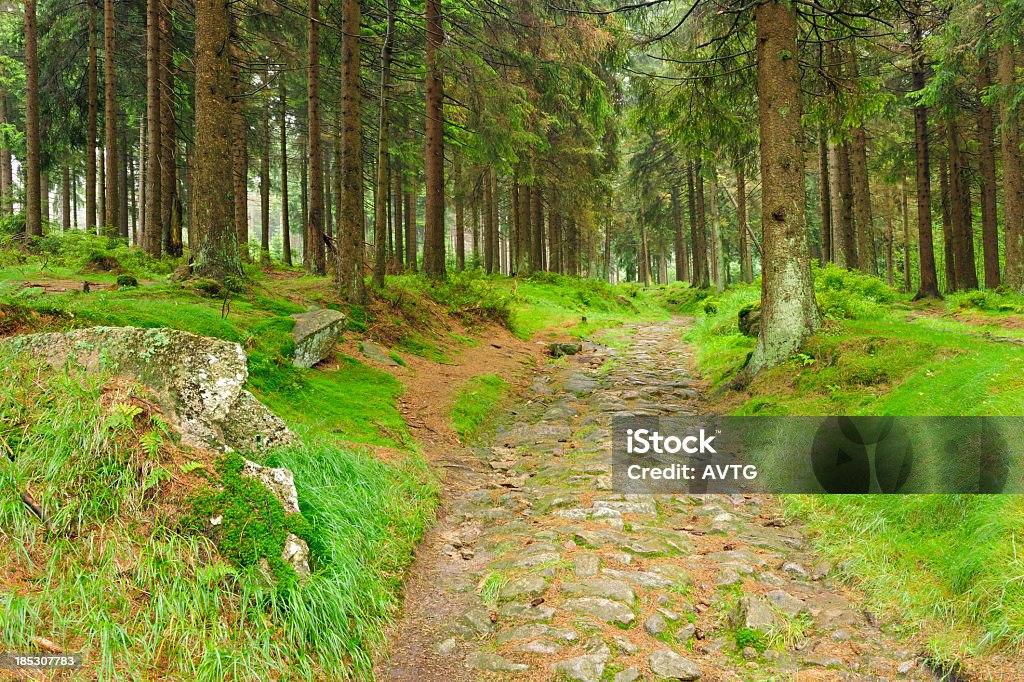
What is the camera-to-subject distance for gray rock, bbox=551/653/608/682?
331 centimetres

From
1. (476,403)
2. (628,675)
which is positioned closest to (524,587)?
(628,675)

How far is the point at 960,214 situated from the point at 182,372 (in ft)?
83.8

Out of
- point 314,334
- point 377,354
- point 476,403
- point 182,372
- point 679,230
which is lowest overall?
point 476,403

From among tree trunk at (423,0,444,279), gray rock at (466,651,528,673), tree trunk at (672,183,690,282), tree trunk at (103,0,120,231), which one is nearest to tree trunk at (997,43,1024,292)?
tree trunk at (423,0,444,279)

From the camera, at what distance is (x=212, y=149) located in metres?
9.28

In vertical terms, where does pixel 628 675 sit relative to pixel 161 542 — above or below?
below

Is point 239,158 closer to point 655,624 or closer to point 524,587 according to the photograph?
point 524,587

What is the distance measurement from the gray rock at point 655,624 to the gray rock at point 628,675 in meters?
0.41

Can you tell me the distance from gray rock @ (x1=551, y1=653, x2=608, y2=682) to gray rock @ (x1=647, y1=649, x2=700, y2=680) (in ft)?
0.98

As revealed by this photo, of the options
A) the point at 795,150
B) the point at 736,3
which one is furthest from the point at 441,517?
the point at 736,3

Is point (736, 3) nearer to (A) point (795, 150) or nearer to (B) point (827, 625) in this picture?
(A) point (795, 150)

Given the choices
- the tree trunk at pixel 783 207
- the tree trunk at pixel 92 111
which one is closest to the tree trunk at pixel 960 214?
the tree trunk at pixel 783 207

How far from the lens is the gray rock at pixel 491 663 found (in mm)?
3453

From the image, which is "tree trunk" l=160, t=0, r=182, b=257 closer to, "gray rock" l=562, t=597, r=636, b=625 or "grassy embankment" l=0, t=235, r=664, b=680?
"grassy embankment" l=0, t=235, r=664, b=680
